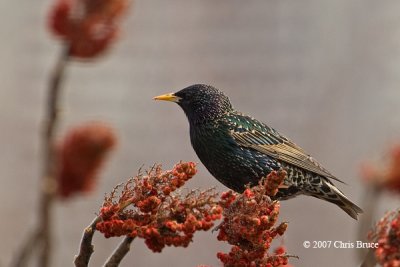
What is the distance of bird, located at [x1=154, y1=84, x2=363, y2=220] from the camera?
4.68 meters

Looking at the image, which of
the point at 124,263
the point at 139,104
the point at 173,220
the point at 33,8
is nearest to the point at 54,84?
the point at 173,220

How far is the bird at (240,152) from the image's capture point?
184 inches

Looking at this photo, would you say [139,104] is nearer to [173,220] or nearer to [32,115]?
[32,115]

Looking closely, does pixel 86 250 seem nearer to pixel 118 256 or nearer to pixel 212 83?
pixel 118 256

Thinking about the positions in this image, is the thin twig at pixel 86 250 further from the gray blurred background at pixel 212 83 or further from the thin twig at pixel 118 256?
the gray blurred background at pixel 212 83

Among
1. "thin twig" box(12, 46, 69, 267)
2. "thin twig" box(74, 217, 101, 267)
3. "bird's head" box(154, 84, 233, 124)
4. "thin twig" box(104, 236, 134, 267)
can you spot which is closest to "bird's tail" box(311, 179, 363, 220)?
"bird's head" box(154, 84, 233, 124)

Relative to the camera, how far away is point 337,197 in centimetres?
484

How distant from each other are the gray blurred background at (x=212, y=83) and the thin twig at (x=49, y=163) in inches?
260

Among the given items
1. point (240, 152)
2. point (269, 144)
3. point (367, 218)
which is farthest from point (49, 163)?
point (269, 144)

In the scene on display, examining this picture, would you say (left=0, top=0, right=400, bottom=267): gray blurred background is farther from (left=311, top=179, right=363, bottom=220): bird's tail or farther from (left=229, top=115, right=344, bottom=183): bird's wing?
(left=311, top=179, right=363, bottom=220): bird's tail

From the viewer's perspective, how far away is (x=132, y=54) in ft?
36.8

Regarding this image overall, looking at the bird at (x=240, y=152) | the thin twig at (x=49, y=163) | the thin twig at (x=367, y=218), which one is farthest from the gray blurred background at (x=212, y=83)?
the thin twig at (x=367, y=218)

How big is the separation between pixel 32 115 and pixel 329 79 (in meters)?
2.83

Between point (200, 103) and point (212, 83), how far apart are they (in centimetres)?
557
